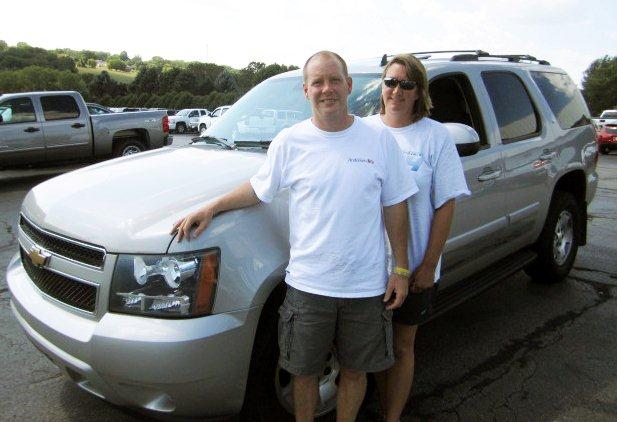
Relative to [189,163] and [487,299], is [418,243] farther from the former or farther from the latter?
[487,299]

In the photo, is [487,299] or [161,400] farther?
[487,299]

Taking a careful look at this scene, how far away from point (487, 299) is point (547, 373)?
49.4 inches

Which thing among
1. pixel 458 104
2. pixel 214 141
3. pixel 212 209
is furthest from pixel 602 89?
pixel 212 209

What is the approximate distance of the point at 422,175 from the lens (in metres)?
2.34

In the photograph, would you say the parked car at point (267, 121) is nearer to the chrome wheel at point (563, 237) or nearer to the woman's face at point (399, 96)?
the woman's face at point (399, 96)

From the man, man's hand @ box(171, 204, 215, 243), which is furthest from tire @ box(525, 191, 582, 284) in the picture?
man's hand @ box(171, 204, 215, 243)

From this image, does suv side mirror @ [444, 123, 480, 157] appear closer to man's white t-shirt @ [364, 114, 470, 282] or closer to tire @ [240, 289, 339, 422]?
man's white t-shirt @ [364, 114, 470, 282]

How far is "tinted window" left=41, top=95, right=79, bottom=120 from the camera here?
36.2 ft

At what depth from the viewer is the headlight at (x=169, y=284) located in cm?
209

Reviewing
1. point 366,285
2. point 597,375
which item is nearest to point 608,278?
point 597,375

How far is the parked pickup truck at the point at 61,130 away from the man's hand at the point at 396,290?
10.4m

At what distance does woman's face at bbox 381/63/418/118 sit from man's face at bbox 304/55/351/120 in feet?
1.32

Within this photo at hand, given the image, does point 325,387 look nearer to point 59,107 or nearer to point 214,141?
point 214,141

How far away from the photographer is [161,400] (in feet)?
7.06
